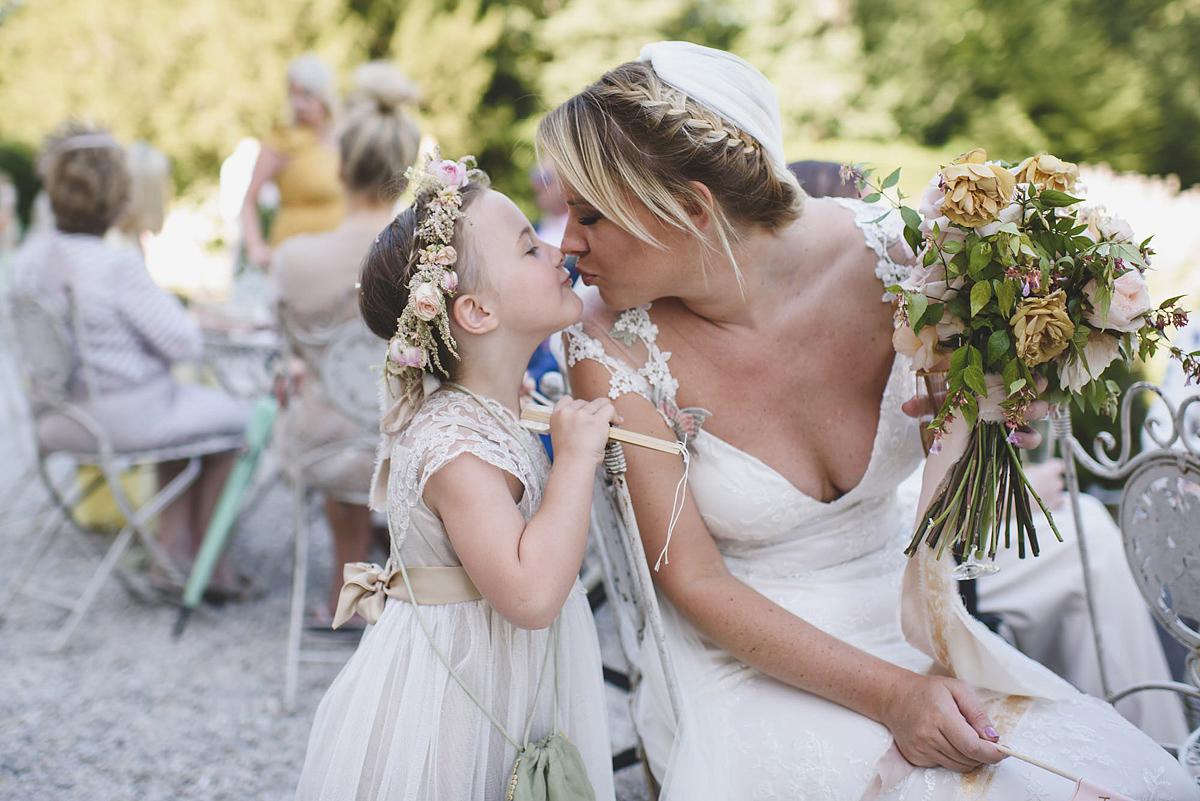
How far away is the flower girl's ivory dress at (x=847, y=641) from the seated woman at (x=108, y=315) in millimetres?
2522

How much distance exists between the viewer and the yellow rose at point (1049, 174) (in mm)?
1551

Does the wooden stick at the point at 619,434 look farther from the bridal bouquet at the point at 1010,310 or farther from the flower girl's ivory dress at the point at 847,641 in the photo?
the bridal bouquet at the point at 1010,310

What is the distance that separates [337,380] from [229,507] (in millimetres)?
1016

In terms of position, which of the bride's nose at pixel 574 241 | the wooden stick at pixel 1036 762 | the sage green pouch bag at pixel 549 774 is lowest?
the sage green pouch bag at pixel 549 774

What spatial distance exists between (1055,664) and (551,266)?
180 cm

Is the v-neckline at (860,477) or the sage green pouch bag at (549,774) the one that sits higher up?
the v-neckline at (860,477)

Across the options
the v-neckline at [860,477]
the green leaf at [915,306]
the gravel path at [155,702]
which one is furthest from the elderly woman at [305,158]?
the green leaf at [915,306]

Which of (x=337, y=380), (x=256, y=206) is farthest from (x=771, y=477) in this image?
(x=256, y=206)

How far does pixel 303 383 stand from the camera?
3.50 meters

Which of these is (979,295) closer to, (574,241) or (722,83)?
(722,83)

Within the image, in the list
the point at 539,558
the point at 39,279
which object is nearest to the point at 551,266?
the point at 539,558

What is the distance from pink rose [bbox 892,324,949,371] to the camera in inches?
63.8

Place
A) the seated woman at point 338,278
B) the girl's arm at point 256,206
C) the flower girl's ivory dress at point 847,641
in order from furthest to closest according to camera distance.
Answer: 1. the girl's arm at point 256,206
2. the seated woman at point 338,278
3. the flower girl's ivory dress at point 847,641

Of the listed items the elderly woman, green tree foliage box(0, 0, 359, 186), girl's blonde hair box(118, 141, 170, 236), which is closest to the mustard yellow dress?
the elderly woman
